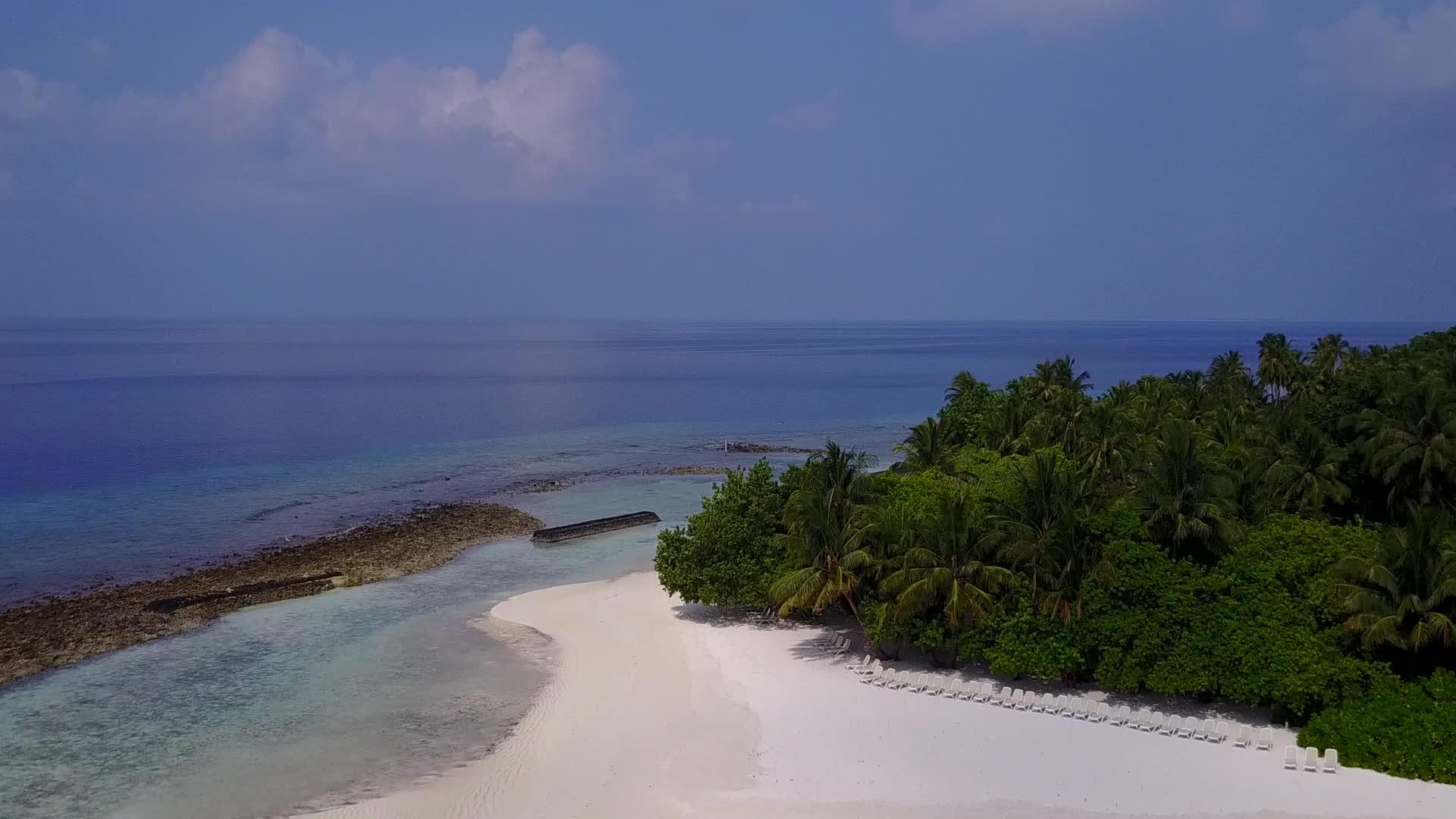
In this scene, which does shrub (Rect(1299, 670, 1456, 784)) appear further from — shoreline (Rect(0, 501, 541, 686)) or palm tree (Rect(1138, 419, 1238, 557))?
shoreline (Rect(0, 501, 541, 686))

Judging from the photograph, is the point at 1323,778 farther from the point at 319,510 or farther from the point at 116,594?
the point at 319,510

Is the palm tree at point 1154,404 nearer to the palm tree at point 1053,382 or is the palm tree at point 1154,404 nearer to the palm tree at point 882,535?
the palm tree at point 1053,382

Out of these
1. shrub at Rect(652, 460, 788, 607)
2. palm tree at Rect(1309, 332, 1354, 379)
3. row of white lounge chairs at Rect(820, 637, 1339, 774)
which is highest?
palm tree at Rect(1309, 332, 1354, 379)

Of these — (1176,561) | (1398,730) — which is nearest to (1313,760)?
(1398,730)

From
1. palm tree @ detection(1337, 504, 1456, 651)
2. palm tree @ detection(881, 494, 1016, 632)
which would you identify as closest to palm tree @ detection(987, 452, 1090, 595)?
palm tree @ detection(881, 494, 1016, 632)

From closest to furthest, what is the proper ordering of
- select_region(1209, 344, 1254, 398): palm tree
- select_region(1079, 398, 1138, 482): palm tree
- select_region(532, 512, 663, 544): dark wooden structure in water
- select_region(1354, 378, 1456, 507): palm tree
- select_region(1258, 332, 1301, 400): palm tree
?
select_region(1354, 378, 1456, 507): palm tree → select_region(1079, 398, 1138, 482): palm tree → select_region(532, 512, 663, 544): dark wooden structure in water → select_region(1209, 344, 1254, 398): palm tree → select_region(1258, 332, 1301, 400): palm tree

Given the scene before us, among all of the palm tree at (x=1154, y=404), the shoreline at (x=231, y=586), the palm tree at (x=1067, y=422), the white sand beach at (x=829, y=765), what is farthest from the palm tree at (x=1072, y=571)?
the shoreline at (x=231, y=586)
